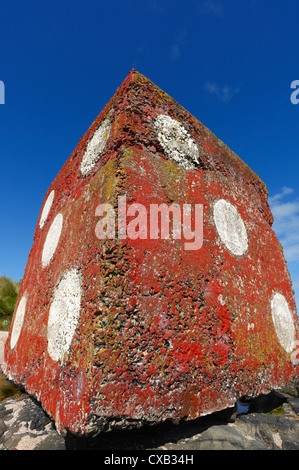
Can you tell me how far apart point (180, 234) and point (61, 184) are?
1.46 meters

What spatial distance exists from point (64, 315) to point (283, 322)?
1800 mm

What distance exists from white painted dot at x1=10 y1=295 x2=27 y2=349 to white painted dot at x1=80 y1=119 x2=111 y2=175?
1.41m

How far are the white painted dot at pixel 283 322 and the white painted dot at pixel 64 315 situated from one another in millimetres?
1581

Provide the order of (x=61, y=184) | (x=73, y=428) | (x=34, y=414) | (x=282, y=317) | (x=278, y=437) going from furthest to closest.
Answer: (x=61, y=184), (x=282, y=317), (x=34, y=414), (x=278, y=437), (x=73, y=428)

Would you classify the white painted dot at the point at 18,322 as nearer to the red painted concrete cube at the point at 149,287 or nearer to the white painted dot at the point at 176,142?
the red painted concrete cube at the point at 149,287

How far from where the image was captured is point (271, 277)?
2434mm

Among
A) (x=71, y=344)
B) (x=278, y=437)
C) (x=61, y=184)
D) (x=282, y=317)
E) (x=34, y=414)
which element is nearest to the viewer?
(x=71, y=344)

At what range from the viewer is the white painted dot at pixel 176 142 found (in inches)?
75.7

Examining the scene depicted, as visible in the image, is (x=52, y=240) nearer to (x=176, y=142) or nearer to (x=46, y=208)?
(x=46, y=208)

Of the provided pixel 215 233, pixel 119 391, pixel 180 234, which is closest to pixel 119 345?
pixel 119 391

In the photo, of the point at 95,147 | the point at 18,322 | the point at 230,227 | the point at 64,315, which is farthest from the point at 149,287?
the point at 18,322

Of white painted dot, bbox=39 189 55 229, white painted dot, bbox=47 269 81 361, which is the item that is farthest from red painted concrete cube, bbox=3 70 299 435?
white painted dot, bbox=39 189 55 229
